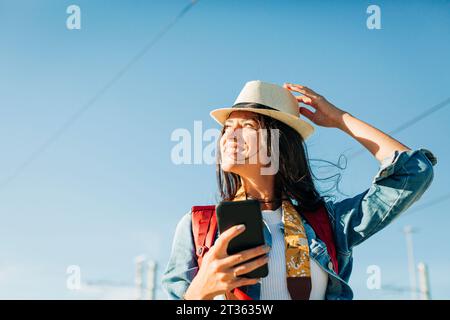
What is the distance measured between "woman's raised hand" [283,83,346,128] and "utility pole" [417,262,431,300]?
23.8 m

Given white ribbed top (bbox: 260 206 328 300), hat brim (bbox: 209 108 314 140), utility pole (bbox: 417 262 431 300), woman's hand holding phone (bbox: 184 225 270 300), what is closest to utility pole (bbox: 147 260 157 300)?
utility pole (bbox: 417 262 431 300)

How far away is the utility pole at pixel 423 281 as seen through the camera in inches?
976

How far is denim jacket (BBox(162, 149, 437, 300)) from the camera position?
99.4 inches

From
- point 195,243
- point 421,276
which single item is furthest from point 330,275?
point 421,276

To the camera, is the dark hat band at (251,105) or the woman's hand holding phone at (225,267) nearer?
the woman's hand holding phone at (225,267)

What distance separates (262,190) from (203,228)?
0.42 m

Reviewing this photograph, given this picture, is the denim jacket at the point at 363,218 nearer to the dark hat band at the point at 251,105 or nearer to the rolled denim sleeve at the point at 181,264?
the rolled denim sleeve at the point at 181,264

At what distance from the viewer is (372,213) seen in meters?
2.62

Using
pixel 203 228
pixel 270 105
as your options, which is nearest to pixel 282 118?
pixel 270 105

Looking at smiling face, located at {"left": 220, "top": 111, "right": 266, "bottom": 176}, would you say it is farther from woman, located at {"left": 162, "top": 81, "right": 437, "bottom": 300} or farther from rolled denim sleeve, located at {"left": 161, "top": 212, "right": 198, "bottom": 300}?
rolled denim sleeve, located at {"left": 161, "top": 212, "right": 198, "bottom": 300}

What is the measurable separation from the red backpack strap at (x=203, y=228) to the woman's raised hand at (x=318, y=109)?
76 cm

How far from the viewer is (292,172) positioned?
2.85 meters

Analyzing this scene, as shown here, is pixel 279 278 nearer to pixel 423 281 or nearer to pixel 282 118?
pixel 282 118

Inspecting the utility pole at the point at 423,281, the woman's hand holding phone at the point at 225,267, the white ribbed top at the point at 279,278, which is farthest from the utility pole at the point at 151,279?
the woman's hand holding phone at the point at 225,267
